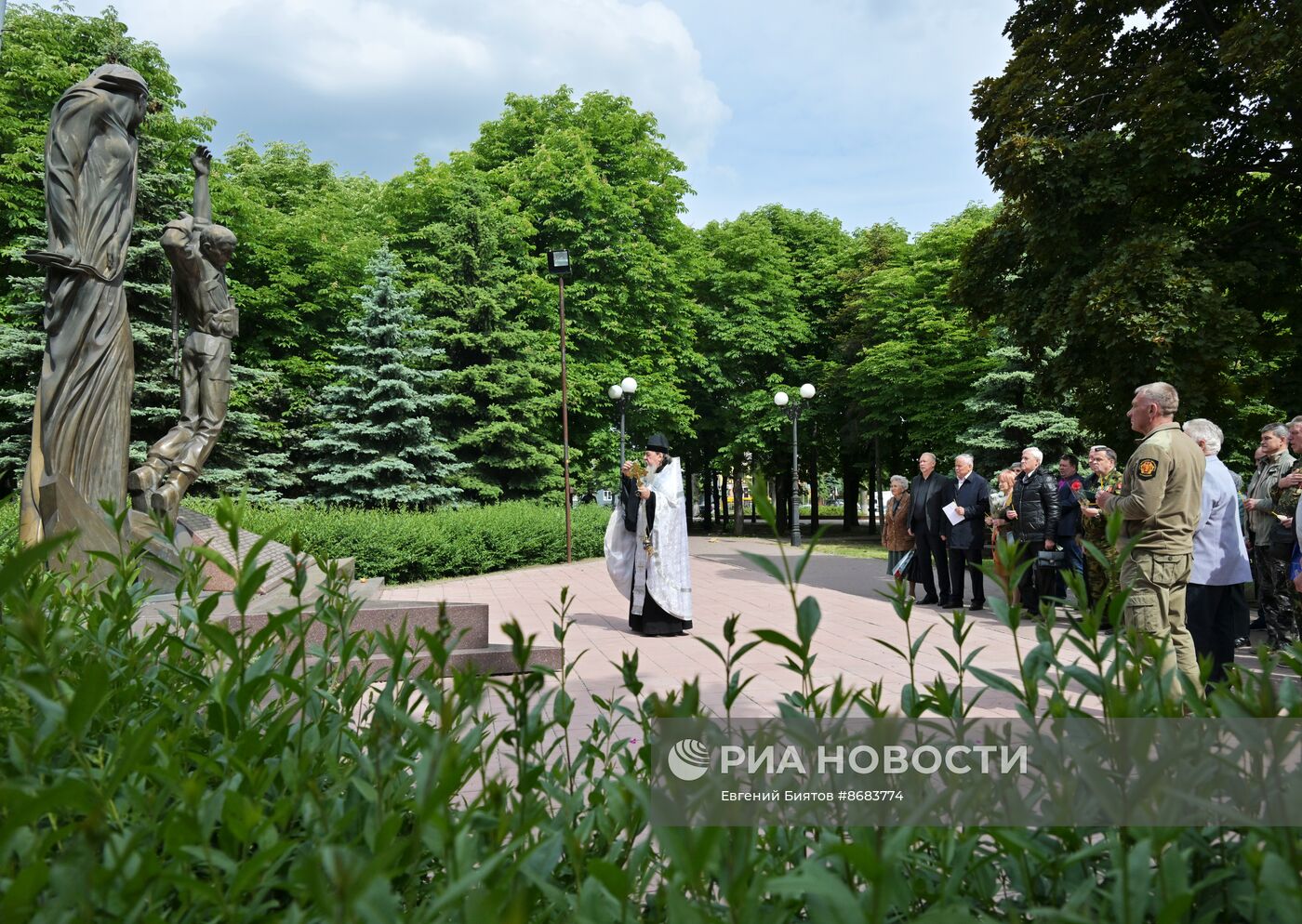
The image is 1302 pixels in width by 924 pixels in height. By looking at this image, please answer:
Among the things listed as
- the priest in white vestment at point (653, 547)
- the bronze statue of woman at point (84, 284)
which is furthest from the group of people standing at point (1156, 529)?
the bronze statue of woman at point (84, 284)

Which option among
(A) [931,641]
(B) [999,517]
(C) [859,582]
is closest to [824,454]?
(C) [859,582]

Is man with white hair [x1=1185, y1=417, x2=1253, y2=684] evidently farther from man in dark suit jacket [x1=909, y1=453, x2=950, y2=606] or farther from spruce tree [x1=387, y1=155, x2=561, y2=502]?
spruce tree [x1=387, y1=155, x2=561, y2=502]

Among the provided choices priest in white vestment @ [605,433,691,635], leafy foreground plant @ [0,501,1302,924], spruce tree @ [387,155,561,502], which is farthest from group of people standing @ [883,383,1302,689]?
spruce tree @ [387,155,561,502]

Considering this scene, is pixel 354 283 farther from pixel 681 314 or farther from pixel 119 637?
pixel 119 637

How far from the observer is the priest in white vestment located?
28.7 feet

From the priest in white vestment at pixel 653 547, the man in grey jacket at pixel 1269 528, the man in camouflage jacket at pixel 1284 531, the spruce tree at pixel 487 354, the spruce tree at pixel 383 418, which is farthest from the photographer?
the spruce tree at pixel 487 354

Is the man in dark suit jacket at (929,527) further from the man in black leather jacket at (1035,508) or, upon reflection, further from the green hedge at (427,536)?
the green hedge at (427,536)

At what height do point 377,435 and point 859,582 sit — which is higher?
point 377,435

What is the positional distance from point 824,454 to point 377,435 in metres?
20.0

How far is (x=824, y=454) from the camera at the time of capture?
34875 millimetres

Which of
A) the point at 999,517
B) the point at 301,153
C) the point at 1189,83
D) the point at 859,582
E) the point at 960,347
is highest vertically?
the point at 301,153

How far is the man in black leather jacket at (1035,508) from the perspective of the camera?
9.88 m

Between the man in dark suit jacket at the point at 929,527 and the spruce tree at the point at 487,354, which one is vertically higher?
the spruce tree at the point at 487,354

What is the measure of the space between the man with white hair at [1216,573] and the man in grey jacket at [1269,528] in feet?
7.00
